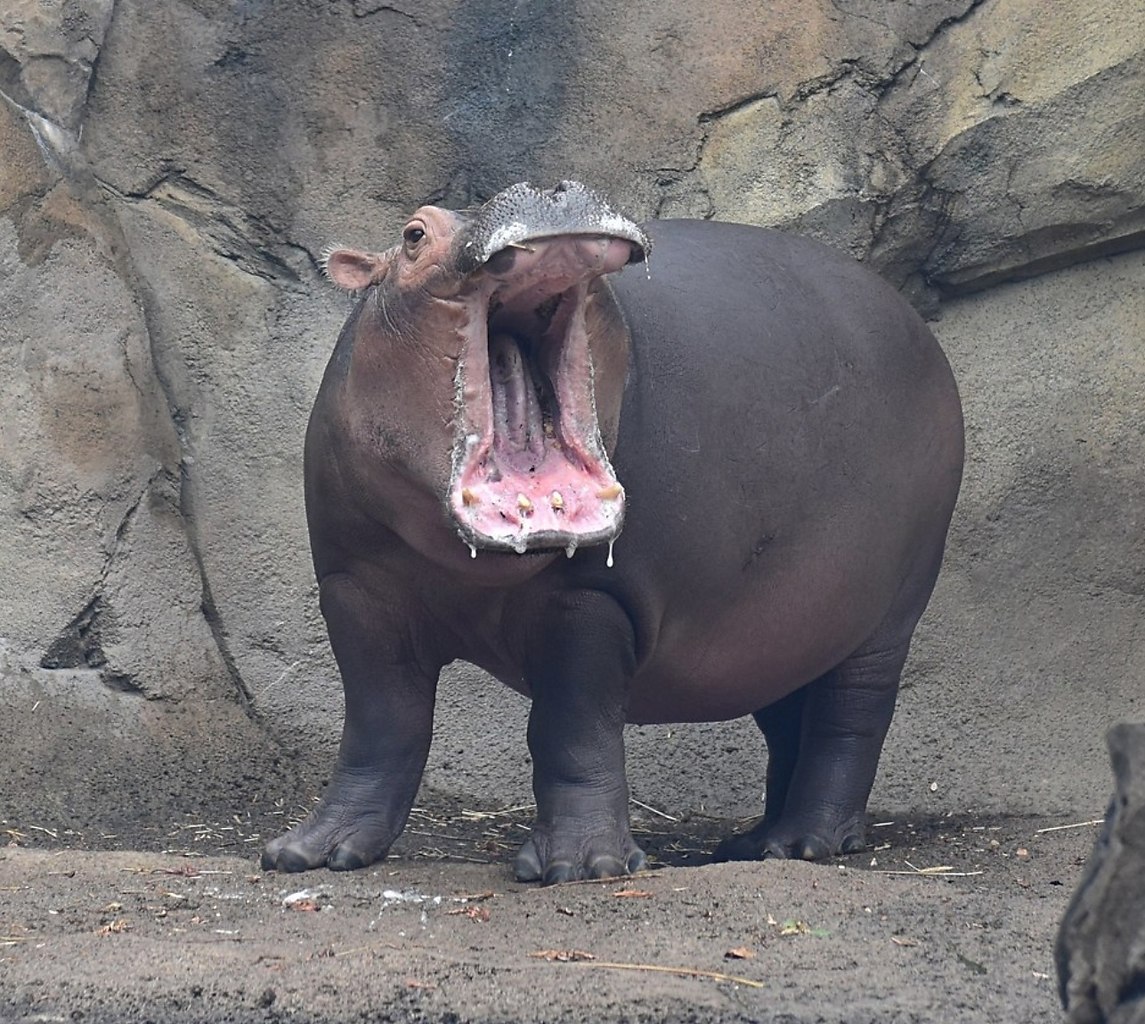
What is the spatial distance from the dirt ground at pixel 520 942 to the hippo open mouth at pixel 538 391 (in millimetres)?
824

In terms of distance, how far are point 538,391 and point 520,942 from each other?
1.25 metres

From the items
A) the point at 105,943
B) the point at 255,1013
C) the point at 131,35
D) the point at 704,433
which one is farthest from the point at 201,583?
the point at 255,1013

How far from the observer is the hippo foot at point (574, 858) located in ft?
15.5

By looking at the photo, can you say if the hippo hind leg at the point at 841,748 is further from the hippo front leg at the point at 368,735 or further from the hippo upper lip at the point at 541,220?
the hippo upper lip at the point at 541,220

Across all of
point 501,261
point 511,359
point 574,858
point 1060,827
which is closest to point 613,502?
point 511,359

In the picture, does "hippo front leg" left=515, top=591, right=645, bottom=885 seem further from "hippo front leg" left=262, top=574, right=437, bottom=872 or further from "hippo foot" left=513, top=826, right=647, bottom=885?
"hippo front leg" left=262, top=574, right=437, bottom=872

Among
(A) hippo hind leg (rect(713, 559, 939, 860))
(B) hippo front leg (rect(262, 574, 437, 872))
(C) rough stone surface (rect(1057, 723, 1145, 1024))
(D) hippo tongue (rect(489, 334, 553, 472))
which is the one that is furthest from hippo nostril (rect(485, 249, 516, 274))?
(A) hippo hind leg (rect(713, 559, 939, 860))

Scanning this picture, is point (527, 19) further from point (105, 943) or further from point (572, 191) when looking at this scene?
point (105, 943)

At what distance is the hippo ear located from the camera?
4.92 meters

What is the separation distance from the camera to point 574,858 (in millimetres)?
4785

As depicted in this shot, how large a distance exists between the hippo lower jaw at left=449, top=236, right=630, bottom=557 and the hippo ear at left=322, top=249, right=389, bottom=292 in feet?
1.79

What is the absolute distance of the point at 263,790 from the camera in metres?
6.48

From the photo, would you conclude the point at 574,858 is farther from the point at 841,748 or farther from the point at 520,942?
the point at 841,748

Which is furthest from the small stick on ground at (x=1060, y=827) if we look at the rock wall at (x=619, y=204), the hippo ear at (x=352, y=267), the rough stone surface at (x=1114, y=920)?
the rough stone surface at (x=1114, y=920)
